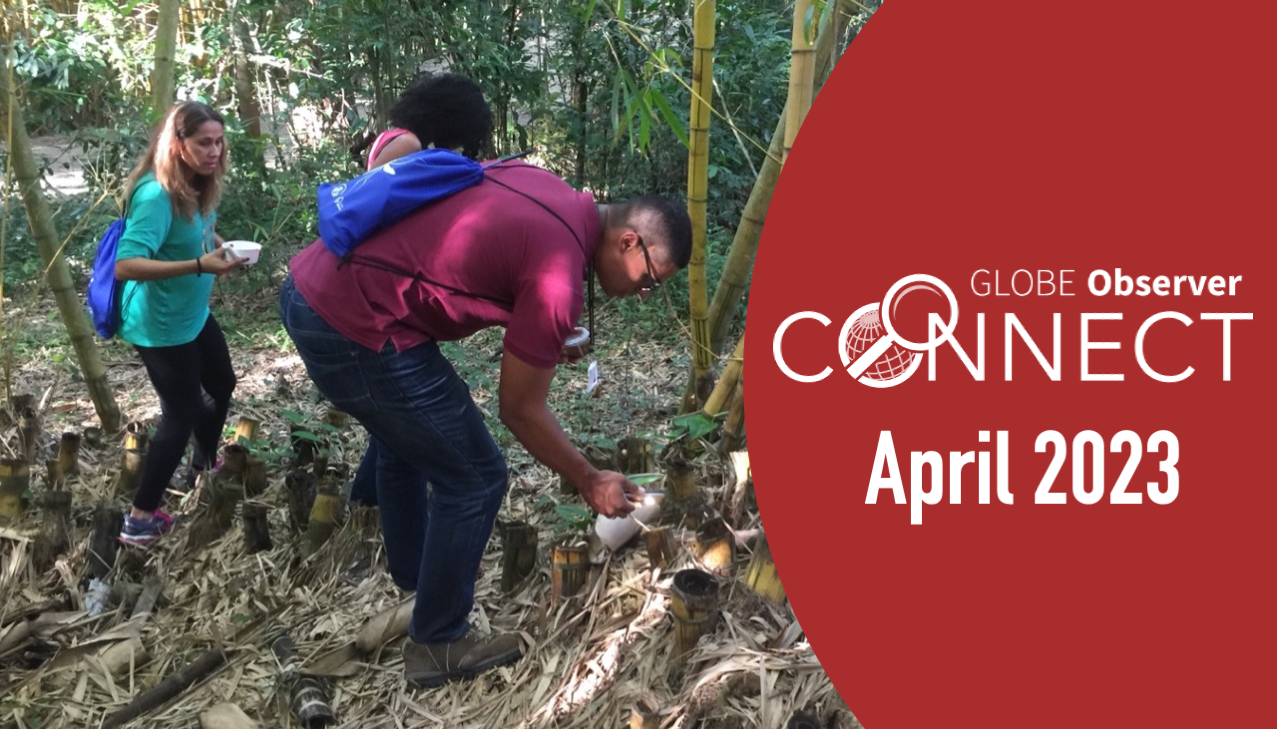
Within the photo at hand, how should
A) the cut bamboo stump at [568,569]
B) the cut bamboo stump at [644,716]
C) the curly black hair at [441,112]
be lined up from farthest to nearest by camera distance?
the curly black hair at [441,112]
the cut bamboo stump at [568,569]
the cut bamboo stump at [644,716]

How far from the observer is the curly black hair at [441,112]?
2.89 m

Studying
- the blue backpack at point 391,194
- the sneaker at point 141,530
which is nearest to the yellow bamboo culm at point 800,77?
the blue backpack at point 391,194

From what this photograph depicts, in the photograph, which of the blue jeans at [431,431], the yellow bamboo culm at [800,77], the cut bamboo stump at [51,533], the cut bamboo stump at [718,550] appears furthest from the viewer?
the cut bamboo stump at [51,533]

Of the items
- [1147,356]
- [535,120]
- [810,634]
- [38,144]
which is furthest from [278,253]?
[1147,356]

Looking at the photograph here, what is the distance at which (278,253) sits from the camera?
20.6 feet

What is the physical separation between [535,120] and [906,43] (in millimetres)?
5004

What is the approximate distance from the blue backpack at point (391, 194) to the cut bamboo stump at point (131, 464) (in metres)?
1.87

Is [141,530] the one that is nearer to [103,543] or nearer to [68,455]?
[103,543]

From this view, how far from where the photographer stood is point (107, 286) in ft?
9.52

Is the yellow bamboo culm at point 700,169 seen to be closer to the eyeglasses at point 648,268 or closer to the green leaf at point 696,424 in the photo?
the green leaf at point 696,424

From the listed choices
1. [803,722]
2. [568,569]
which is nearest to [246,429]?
[568,569]

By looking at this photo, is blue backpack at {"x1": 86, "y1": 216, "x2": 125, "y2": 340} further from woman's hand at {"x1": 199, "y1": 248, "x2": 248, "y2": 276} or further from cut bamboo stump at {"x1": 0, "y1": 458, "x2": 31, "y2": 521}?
cut bamboo stump at {"x1": 0, "y1": 458, "x2": 31, "y2": 521}

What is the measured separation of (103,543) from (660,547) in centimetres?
181

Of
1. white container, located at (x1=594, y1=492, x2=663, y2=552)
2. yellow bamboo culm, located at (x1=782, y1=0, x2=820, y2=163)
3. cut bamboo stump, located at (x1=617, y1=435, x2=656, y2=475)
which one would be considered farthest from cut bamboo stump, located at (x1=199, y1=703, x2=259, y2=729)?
yellow bamboo culm, located at (x1=782, y1=0, x2=820, y2=163)
